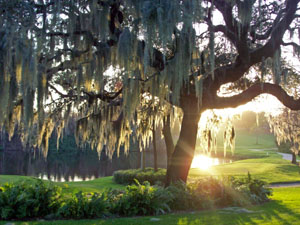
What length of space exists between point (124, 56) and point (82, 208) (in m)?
3.57

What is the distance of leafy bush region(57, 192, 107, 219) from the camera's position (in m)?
7.30

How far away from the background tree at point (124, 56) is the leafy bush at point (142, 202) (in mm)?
1704

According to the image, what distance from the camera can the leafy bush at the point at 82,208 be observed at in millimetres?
7301

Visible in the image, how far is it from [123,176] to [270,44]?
1216 centimetres

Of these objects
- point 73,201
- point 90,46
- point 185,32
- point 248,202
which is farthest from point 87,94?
point 248,202

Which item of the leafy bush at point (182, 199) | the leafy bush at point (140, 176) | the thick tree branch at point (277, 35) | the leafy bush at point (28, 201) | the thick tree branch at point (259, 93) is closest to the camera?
the leafy bush at point (28, 201)

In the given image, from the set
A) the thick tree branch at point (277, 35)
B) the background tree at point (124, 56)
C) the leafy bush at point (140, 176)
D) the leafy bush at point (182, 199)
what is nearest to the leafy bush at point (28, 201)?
the background tree at point (124, 56)

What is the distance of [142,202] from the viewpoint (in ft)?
25.8

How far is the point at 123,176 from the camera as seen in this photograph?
1816 centimetres

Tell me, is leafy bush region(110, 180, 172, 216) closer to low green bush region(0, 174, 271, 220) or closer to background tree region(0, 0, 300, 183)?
low green bush region(0, 174, 271, 220)

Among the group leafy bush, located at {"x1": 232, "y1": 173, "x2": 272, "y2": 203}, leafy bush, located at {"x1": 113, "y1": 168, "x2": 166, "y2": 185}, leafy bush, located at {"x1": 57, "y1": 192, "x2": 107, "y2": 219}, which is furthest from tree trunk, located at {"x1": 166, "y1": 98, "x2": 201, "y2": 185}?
leafy bush, located at {"x1": 113, "y1": 168, "x2": 166, "y2": 185}

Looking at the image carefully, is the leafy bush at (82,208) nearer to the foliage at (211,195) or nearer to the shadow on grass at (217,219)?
the shadow on grass at (217,219)

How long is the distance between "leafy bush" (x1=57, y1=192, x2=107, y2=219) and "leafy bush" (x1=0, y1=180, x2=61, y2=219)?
1.13 feet

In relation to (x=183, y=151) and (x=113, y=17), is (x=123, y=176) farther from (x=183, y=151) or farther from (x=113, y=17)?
(x=113, y=17)
